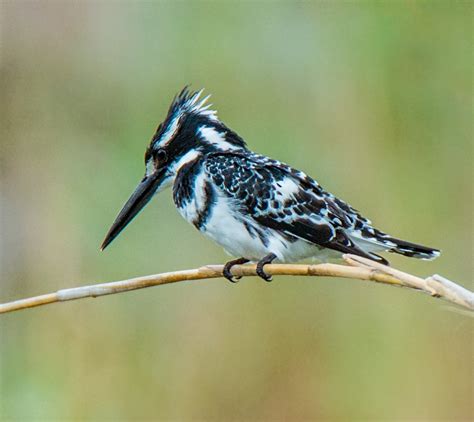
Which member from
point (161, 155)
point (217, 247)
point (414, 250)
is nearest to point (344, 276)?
point (414, 250)

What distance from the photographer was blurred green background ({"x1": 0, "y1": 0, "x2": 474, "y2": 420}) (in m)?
3.57

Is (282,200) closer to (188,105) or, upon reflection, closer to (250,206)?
(250,206)

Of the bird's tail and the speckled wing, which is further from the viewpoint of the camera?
the speckled wing

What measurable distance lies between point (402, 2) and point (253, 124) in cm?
91

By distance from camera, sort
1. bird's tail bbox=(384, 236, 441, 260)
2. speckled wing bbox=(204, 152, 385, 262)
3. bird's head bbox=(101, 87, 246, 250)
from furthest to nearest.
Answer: bird's head bbox=(101, 87, 246, 250), speckled wing bbox=(204, 152, 385, 262), bird's tail bbox=(384, 236, 441, 260)

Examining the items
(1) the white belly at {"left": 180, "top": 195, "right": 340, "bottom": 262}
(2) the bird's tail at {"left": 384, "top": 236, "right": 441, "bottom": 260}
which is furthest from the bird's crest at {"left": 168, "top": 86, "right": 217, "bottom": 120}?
(2) the bird's tail at {"left": 384, "top": 236, "right": 441, "bottom": 260}

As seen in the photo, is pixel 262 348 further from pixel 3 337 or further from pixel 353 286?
pixel 3 337

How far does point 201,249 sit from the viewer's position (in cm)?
379

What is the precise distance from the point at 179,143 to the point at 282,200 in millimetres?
414

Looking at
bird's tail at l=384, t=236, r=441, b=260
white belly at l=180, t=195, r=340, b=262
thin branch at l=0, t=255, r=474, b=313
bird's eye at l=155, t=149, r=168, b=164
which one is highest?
bird's eye at l=155, t=149, r=168, b=164

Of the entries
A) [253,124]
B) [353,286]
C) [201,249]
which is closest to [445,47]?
[253,124]

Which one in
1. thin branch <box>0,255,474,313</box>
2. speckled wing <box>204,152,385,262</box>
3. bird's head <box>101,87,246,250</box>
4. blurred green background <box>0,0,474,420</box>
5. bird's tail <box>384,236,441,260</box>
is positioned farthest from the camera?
blurred green background <box>0,0,474,420</box>

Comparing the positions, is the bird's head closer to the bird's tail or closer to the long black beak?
the long black beak

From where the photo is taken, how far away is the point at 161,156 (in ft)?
8.77
